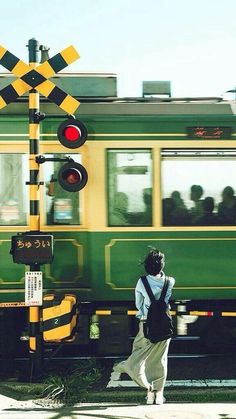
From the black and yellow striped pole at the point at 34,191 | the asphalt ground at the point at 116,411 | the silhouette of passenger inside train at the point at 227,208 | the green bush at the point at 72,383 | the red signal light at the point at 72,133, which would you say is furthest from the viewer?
the silhouette of passenger inside train at the point at 227,208

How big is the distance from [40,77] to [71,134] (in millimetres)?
755

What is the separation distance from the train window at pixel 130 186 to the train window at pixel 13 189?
3.57 ft

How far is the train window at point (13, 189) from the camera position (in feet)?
26.3

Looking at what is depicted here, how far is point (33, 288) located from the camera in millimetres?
7004

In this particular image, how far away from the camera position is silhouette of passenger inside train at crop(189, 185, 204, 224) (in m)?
8.03

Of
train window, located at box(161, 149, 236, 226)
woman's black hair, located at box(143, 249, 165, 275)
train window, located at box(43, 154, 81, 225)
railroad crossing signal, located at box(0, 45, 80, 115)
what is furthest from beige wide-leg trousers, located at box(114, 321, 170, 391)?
railroad crossing signal, located at box(0, 45, 80, 115)

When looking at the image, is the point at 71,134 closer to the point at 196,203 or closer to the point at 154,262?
the point at 154,262

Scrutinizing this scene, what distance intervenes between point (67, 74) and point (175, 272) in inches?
117

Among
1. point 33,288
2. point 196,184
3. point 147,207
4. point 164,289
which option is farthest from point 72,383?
point 196,184

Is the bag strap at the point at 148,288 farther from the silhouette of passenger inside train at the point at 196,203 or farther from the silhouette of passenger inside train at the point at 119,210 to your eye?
the silhouette of passenger inside train at the point at 196,203

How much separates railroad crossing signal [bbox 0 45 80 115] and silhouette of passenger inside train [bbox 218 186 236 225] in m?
2.31

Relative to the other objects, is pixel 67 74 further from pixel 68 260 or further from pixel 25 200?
pixel 68 260

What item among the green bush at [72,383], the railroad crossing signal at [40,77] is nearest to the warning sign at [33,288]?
the green bush at [72,383]

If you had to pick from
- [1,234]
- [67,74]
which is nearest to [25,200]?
[1,234]
